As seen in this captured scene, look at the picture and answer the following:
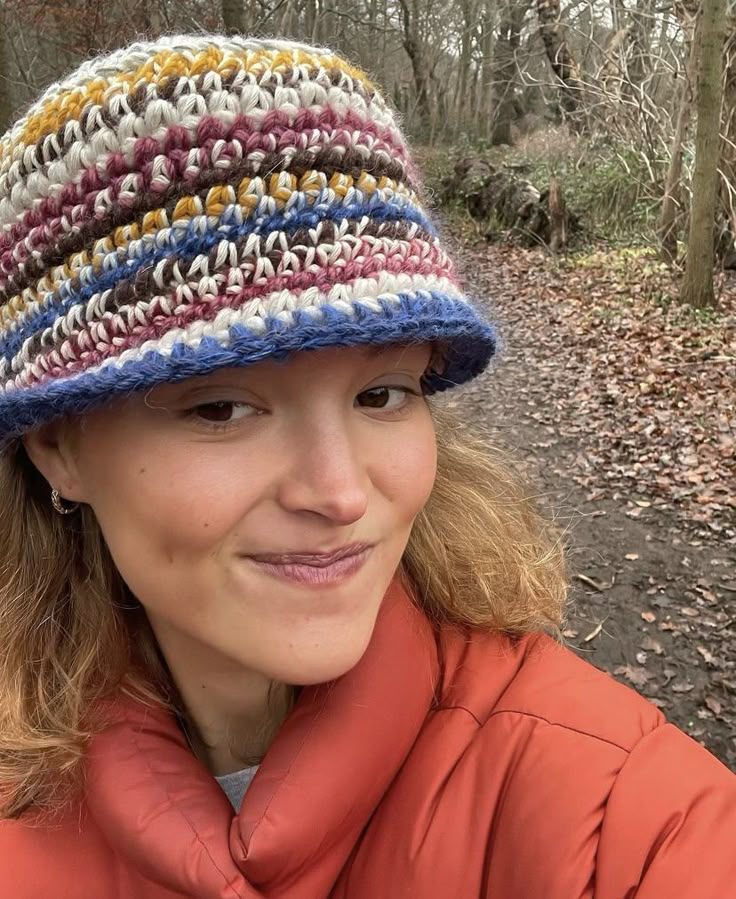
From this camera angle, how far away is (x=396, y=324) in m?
1.12

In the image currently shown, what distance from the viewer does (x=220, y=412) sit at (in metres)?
1.15

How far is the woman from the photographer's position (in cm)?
108

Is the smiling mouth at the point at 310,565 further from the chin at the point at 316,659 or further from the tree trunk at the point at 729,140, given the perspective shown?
the tree trunk at the point at 729,140

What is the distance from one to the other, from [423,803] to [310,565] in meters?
0.49

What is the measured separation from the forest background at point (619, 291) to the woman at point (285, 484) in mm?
609

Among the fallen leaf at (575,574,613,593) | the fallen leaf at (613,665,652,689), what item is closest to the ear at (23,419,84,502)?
the fallen leaf at (613,665,652,689)

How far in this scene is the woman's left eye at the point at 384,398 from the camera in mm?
1279

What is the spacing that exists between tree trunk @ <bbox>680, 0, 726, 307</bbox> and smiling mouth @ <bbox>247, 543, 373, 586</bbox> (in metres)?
8.79

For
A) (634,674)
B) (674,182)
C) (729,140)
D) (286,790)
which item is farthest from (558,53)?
(286,790)

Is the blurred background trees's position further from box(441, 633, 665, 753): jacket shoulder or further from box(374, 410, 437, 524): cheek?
box(441, 633, 665, 753): jacket shoulder

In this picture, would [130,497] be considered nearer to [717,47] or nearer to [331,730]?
[331,730]

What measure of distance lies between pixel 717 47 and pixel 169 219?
29.5 ft

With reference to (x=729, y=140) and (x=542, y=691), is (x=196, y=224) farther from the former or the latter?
(x=729, y=140)

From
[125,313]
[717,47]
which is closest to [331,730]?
[125,313]
